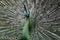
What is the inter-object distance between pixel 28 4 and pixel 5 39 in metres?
0.68

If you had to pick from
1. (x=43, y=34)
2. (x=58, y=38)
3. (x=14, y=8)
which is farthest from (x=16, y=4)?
(x=58, y=38)

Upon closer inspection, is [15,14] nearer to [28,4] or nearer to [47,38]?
[28,4]

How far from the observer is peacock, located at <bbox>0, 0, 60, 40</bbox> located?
118 inches

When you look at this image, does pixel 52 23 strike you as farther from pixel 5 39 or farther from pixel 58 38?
pixel 5 39

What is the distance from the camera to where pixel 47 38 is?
9.77 ft

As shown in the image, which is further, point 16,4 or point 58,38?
point 16,4

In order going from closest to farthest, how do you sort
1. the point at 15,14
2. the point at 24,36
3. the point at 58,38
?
the point at 24,36, the point at 58,38, the point at 15,14

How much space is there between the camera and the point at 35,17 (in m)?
3.06

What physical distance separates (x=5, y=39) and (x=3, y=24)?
56 cm

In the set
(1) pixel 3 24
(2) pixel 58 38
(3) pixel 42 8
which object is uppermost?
(3) pixel 42 8

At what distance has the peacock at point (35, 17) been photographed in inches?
118

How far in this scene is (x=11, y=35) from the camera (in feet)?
9.67

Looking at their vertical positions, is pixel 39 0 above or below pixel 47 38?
above

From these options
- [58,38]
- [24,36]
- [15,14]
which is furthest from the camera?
[15,14]
